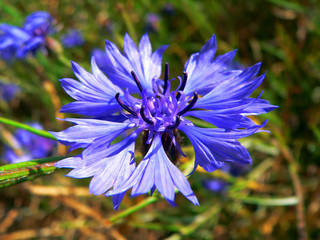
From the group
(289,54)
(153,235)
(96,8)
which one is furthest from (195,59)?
(96,8)

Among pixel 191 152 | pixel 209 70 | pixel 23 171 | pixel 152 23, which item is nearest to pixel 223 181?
pixel 191 152

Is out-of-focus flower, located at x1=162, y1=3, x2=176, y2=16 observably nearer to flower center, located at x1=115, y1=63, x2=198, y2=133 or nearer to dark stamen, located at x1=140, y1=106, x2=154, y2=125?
flower center, located at x1=115, y1=63, x2=198, y2=133

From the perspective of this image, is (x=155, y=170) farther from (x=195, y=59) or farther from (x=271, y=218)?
(x=271, y=218)

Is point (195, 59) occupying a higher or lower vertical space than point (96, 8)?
lower

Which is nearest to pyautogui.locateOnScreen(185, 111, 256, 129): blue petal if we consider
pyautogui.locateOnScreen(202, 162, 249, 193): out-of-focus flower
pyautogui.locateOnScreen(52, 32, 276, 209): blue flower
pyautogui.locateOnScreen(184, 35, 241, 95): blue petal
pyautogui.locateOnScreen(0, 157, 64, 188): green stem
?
pyautogui.locateOnScreen(52, 32, 276, 209): blue flower

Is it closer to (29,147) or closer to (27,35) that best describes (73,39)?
(29,147)
